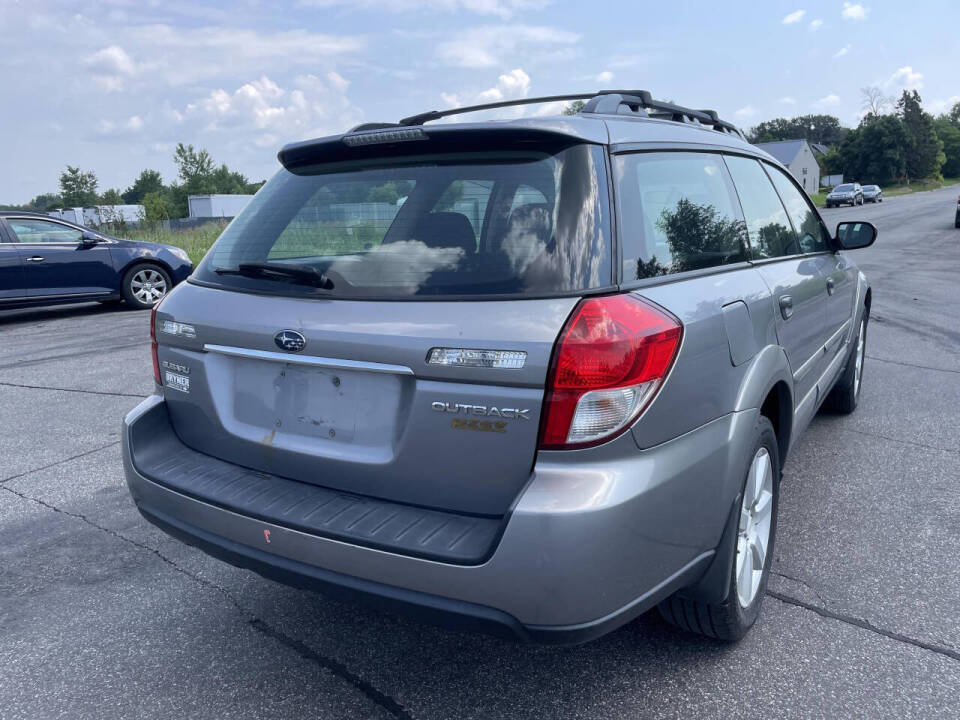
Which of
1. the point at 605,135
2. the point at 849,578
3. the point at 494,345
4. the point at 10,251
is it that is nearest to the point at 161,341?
the point at 494,345

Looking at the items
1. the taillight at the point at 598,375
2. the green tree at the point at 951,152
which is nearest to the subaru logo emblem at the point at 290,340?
the taillight at the point at 598,375

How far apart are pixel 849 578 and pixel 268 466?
7.53ft

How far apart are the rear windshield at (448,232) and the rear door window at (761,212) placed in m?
1.18

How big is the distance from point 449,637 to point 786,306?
183 centimetres

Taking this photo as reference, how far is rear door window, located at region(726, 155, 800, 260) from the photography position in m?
3.27

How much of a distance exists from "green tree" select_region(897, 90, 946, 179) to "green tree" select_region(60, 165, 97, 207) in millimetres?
98932

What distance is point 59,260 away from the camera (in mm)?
11125

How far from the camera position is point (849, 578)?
10.4ft

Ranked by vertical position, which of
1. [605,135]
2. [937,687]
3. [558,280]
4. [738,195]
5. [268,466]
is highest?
[605,135]

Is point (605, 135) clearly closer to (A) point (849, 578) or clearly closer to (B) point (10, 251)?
(A) point (849, 578)

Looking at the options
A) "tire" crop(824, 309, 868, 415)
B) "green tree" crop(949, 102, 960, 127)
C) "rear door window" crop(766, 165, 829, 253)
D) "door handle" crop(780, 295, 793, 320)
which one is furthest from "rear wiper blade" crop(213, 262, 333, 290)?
"green tree" crop(949, 102, 960, 127)

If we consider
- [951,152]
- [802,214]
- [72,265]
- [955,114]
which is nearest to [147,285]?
[72,265]

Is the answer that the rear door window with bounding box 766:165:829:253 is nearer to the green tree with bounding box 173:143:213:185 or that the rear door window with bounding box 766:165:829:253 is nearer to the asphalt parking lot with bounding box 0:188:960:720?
the asphalt parking lot with bounding box 0:188:960:720

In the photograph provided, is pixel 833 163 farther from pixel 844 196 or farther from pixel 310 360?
pixel 310 360
